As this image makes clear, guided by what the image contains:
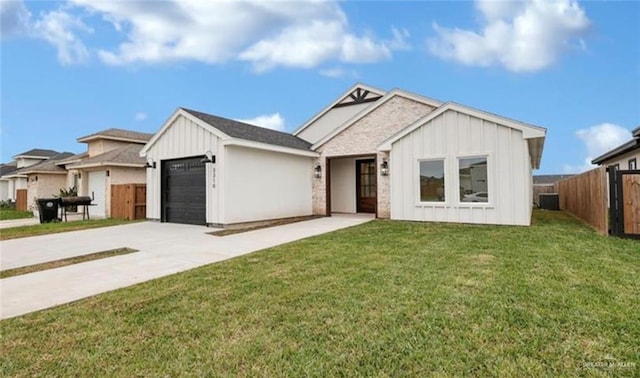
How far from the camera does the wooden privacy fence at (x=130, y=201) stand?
15.6m

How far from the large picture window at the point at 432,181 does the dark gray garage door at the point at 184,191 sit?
7686mm

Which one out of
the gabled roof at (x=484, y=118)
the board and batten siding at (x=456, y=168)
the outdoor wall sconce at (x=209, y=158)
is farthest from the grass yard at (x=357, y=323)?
the outdoor wall sconce at (x=209, y=158)

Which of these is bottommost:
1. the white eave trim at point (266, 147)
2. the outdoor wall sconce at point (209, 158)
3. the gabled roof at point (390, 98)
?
the outdoor wall sconce at point (209, 158)

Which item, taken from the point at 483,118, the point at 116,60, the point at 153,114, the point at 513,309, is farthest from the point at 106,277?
the point at 153,114

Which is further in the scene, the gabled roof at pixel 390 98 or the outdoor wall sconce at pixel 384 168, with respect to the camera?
the gabled roof at pixel 390 98

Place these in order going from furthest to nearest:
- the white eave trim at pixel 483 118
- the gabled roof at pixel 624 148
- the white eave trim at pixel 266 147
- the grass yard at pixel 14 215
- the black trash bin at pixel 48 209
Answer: the grass yard at pixel 14 215 → the black trash bin at pixel 48 209 → the white eave trim at pixel 266 147 → the gabled roof at pixel 624 148 → the white eave trim at pixel 483 118

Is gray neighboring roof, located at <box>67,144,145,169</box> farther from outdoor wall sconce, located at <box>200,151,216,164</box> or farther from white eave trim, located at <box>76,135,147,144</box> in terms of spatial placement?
outdoor wall sconce, located at <box>200,151,216,164</box>

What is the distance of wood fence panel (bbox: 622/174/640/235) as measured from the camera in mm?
8156

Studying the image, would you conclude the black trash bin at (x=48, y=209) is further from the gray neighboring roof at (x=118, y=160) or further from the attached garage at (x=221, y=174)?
the attached garage at (x=221, y=174)

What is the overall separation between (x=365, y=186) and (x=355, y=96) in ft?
17.4

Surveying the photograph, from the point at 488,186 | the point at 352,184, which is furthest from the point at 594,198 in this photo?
the point at 352,184

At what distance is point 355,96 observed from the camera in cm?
1814

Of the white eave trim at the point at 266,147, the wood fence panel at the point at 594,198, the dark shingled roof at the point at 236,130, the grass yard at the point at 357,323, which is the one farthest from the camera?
the dark shingled roof at the point at 236,130

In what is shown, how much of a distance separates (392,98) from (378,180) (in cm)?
359
